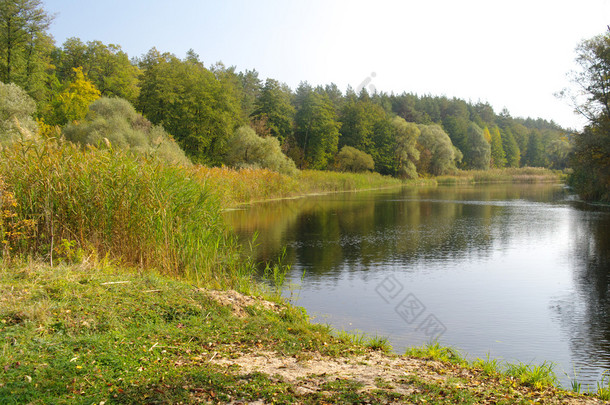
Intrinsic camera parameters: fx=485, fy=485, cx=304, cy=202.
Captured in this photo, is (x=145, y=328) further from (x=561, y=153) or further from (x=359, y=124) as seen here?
(x=359, y=124)

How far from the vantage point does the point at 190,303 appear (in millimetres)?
5648

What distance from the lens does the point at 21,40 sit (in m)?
39.4

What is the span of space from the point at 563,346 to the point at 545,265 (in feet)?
22.0

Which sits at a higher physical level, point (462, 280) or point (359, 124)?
point (359, 124)

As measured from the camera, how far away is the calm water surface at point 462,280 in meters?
7.11

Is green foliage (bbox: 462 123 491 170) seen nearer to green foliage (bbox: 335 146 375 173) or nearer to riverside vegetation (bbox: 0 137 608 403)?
green foliage (bbox: 335 146 375 173)

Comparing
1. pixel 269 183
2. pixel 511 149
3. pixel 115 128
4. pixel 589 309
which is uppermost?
pixel 511 149

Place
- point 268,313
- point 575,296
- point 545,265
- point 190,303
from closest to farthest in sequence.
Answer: point 190,303
point 268,313
point 575,296
point 545,265

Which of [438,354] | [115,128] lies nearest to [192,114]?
[115,128]

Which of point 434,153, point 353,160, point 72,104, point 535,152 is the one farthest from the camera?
point 535,152

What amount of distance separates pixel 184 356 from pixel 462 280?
8281 millimetres

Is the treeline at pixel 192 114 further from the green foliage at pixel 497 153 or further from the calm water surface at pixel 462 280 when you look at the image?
the green foliage at pixel 497 153

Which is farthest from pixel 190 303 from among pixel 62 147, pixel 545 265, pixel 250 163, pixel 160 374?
pixel 250 163

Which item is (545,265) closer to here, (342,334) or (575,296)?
(575,296)
